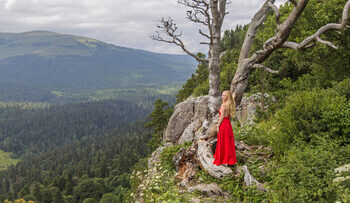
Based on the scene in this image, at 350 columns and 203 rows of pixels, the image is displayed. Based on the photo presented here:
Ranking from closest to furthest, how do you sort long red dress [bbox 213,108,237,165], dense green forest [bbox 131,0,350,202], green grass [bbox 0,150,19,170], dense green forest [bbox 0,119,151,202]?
1. dense green forest [bbox 131,0,350,202]
2. long red dress [bbox 213,108,237,165]
3. dense green forest [bbox 0,119,151,202]
4. green grass [bbox 0,150,19,170]

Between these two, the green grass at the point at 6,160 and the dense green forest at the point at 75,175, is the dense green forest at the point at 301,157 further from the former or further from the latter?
the green grass at the point at 6,160

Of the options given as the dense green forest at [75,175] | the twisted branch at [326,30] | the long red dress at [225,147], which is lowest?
the dense green forest at [75,175]

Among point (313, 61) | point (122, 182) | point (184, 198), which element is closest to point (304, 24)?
point (313, 61)

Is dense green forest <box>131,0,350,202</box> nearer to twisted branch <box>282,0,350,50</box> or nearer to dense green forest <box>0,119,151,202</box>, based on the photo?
twisted branch <box>282,0,350,50</box>

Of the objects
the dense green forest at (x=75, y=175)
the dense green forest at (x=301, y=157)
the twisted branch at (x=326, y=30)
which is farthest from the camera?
the dense green forest at (x=75, y=175)

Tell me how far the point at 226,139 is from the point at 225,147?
0.28 m

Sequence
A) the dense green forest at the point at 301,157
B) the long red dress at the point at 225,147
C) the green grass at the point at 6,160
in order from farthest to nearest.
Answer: the green grass at the point at 6,160
the long red dress at the point at 225,147
the dense green forest at the point at 301,157

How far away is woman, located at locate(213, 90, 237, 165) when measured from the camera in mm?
7895

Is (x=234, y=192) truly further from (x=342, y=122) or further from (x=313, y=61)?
(x=313, y=61)

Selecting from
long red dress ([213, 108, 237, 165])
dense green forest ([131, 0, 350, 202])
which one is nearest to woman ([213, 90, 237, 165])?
long red dress ([213, 108, 237, 165])

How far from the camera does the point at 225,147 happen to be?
7.93 metres

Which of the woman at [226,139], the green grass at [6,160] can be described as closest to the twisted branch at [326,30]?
the woman at [226,139]

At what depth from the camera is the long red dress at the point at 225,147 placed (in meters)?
7.88

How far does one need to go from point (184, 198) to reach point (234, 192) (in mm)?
1465
